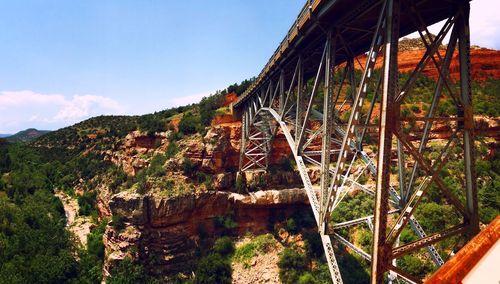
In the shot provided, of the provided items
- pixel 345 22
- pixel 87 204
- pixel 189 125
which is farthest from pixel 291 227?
pixel 87 204

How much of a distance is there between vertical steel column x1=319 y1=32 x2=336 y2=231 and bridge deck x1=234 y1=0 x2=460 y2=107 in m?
0.71

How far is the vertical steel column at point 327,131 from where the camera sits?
34.7ft

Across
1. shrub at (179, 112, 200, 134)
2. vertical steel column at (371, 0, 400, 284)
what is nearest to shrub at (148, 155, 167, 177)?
shrub at (179, 112, 200, 134)

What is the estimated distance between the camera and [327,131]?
1115cm

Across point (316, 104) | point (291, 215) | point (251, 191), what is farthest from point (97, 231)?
point (316, 104)

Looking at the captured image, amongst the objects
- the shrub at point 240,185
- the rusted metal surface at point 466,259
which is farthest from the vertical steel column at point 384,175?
the shrub at point 240,185

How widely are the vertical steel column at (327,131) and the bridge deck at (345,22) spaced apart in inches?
27.9

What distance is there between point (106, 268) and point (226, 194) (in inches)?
447

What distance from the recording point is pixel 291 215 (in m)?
30.2

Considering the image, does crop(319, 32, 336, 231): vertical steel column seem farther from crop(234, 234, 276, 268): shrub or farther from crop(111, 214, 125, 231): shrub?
crop(111, 214, 125, 231): shrub

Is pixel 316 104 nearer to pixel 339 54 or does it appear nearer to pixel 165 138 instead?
pixel 165 138

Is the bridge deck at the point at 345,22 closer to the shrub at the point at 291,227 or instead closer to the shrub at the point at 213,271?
the shrub at the point at 291,227

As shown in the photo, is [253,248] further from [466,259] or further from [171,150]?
[466,259]

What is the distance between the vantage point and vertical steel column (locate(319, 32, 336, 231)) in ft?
34.7
